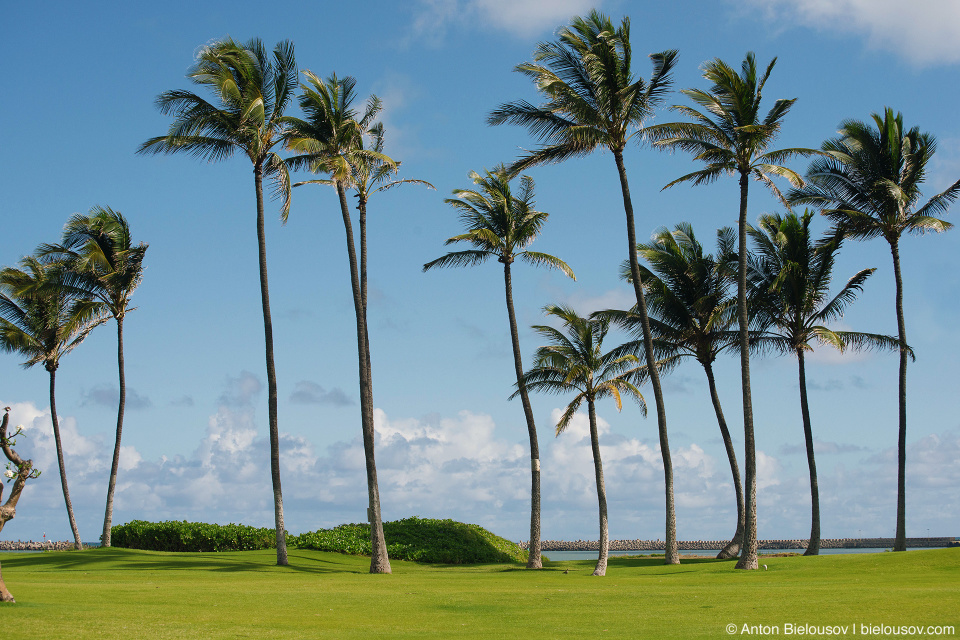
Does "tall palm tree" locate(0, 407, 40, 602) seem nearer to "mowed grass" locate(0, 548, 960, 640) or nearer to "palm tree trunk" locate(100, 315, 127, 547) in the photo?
"mowed grass" locate(0, 548, 960, 640)

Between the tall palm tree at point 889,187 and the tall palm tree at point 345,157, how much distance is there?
18.3 meters

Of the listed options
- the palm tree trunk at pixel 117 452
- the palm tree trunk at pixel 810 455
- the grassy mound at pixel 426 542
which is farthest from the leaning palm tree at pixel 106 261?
the palm tree trunk at pixel 810 455

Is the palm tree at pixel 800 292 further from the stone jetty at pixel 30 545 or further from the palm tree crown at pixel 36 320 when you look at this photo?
the stone jetty at pixel 30 545

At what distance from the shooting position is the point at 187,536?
30547 millimetres

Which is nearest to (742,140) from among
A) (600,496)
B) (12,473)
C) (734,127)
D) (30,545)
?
(734,127)

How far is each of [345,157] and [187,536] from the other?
1566cm

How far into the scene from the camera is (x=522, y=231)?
1232 inches

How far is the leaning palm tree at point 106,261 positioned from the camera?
34250 mm

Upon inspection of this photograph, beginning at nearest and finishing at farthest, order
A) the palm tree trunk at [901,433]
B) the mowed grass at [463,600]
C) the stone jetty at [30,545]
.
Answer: the mowed grass at [463,600] < the palm tree trunk at [901,433] < the stone jetty at [30,545]

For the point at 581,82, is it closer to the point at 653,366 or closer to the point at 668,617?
the point at 653,366

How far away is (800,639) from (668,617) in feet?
8.66

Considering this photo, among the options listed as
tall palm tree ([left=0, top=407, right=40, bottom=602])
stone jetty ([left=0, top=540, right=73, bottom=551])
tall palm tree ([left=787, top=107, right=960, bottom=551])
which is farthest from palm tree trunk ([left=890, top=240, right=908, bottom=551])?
stone jetty ([left=0, top=540, right=73, bottom=551])

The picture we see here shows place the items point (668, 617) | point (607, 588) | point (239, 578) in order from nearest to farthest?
point (668, 617)
point (607, 588)
point (239, 578)

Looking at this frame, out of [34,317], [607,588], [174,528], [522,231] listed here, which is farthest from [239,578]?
[34,317]
